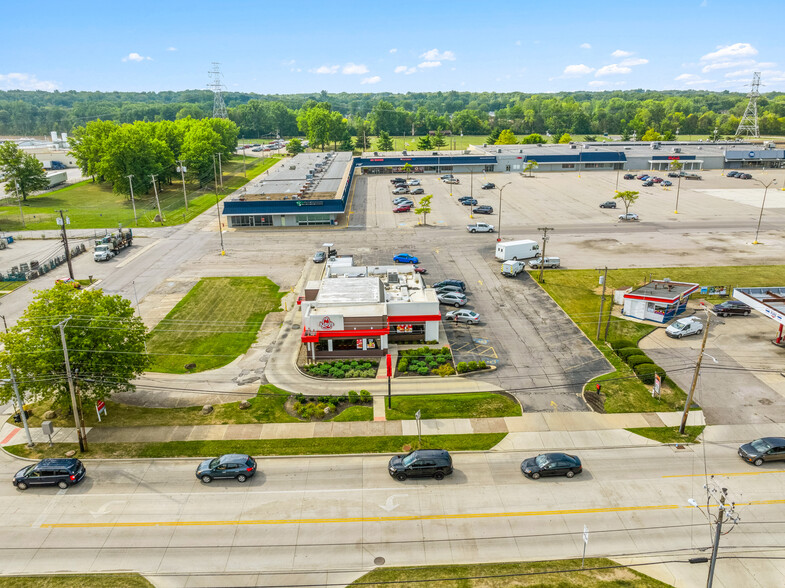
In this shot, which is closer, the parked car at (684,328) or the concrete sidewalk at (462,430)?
the concrete sidewalk at (462,430)

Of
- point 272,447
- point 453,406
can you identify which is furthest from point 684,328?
point 272,447

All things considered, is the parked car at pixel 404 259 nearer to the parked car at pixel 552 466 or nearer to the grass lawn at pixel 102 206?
the parked car at pixel 552 466

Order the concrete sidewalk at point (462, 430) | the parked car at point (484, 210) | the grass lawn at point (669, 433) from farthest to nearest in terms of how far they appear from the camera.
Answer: the parked car at point (484, 210)
the concrete sidewalk at point (462, 430)
the grass lawn at point (669, 433)

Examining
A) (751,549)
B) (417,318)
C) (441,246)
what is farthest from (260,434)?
(441,246)

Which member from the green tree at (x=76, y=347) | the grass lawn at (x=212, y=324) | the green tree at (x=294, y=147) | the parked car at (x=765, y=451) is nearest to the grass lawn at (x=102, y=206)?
the grass lawn at (x=212, y=324)

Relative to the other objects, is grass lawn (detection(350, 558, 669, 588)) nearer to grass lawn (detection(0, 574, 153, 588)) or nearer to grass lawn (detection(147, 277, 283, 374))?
grass lawn (detection(0, 574, 153, 588))

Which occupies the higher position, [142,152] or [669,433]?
[142,152]

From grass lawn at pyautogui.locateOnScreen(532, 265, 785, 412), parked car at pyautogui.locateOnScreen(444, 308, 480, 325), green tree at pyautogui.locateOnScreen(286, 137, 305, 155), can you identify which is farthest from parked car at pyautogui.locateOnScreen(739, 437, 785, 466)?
green tree at pyautogui.locateOnScreen(286, 137, 305, 155)

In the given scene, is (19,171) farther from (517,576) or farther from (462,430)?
(517,576)
